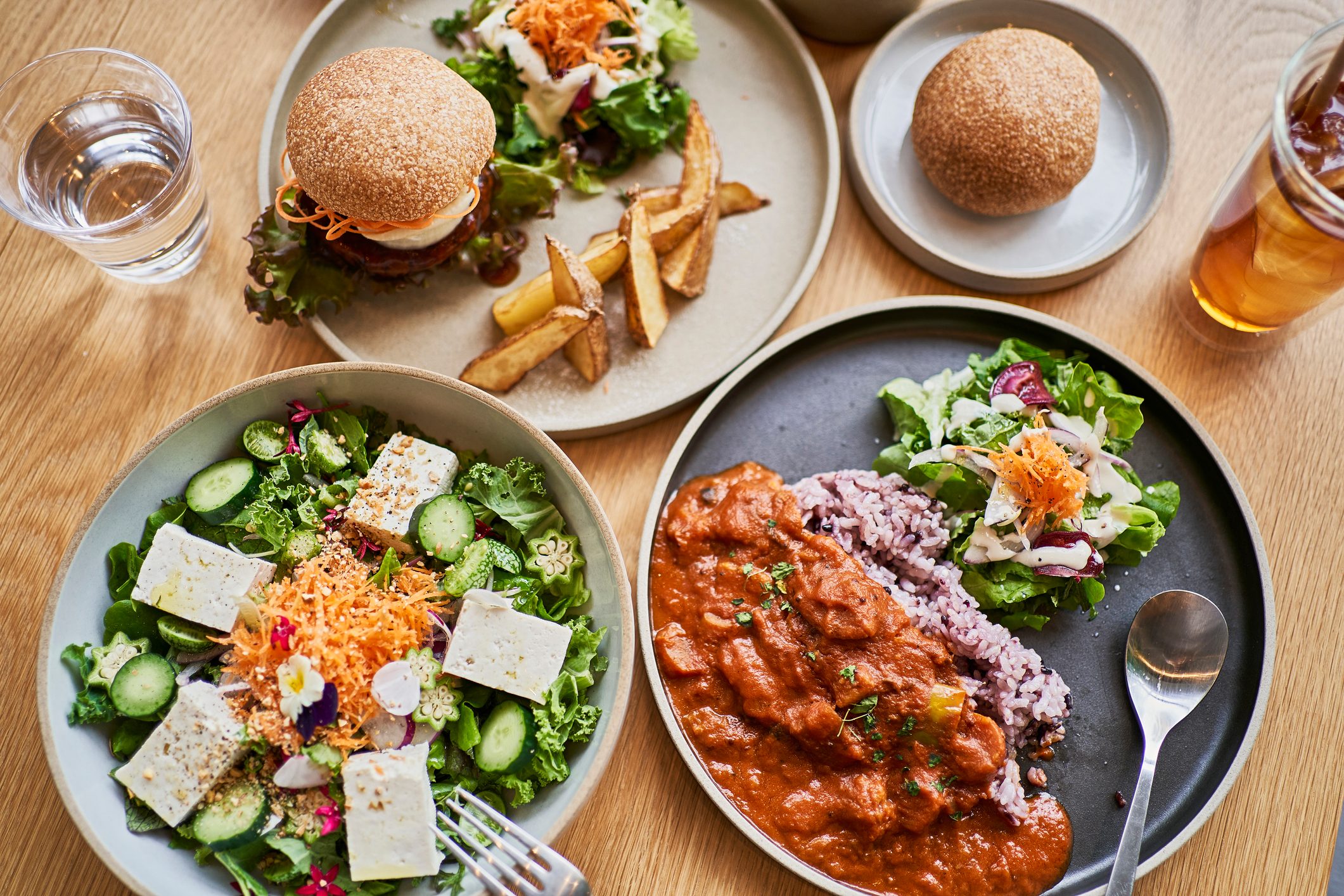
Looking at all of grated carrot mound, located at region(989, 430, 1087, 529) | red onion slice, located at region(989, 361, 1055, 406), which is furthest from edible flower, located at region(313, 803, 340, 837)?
red onion slice, located at region(989, 361, 1055, 406)

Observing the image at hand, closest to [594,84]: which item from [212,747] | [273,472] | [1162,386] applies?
[273,472]

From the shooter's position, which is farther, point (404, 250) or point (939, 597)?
point (404, 250)

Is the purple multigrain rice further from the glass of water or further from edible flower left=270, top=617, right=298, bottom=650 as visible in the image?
the glass of water

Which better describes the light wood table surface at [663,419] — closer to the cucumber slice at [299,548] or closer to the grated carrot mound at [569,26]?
the cucumber slice at [299,548]

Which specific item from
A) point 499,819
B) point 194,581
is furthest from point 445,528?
point 499,819

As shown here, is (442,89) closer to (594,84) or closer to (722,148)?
(594,84)

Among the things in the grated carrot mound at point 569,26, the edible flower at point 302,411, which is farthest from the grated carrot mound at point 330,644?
the grated carrot mound at point 569,26

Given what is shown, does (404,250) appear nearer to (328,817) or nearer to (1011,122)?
(328,817)
